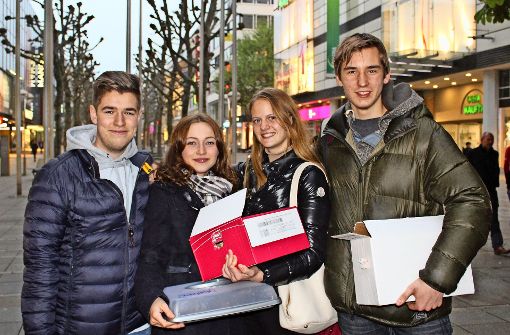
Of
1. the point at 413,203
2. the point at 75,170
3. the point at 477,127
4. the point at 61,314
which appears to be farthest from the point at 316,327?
the point at 477,127

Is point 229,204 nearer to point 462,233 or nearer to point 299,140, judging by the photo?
point 299,140

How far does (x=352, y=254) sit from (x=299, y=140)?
0.73 meters

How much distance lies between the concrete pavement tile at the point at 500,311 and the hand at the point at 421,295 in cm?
392

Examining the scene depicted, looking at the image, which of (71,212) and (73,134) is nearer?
(71,212)

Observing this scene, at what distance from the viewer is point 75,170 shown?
107 inches

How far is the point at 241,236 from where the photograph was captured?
2.39 m

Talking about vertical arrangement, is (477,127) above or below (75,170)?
above

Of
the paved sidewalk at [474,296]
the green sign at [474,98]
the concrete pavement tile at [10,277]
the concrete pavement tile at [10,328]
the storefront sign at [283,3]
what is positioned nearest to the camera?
the concrete pavement tile at [10,328]

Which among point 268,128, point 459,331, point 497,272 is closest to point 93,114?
point 268,128

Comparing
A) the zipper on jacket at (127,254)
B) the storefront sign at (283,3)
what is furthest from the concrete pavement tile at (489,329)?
the storefront sign at (283,3)

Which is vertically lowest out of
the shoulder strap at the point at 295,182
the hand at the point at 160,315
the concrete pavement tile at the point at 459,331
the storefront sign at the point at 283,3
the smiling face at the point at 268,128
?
the concrete pavement tile at the point at 459,331

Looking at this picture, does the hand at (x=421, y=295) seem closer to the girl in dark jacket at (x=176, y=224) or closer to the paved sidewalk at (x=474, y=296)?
the girl in dark jacket at (x=176, y=224)

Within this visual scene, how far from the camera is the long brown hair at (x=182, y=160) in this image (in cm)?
293

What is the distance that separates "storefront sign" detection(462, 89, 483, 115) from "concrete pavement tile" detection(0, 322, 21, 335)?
29108 mm
